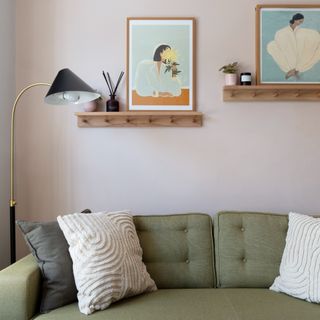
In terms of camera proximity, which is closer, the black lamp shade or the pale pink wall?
the black lamp shade

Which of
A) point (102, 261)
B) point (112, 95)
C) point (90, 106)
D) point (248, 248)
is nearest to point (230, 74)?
point (112, 95)

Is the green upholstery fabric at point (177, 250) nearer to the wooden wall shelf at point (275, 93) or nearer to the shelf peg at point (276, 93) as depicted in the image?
the wooden wall shelf at point (275, 93)

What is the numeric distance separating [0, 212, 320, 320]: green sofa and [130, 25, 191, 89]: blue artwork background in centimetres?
99

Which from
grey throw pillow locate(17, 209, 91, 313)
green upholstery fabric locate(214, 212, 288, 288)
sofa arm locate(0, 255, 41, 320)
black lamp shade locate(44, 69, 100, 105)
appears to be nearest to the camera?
sofa arm locate(0, 255, 41, 320)

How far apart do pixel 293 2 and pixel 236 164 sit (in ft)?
3.95

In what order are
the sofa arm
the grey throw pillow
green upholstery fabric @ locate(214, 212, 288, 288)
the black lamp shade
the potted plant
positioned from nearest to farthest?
the sofa arm < the grey throw pillow < the black lamp shade < green upholstery fabric @ locate(214, 212, 288, 288) < the potted plant

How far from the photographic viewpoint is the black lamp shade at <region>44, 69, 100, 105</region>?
1.69 meters

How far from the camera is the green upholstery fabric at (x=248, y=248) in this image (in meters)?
1.80

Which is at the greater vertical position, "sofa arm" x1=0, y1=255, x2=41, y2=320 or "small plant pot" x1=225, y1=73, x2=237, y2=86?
"small plant pot" x1=225, y1=73, x2=237, y2=86

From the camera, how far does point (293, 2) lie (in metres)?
2.20

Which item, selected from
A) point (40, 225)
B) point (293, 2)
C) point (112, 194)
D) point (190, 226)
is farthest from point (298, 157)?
point (40, 225)

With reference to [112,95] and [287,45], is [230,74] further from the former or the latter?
[112,95]

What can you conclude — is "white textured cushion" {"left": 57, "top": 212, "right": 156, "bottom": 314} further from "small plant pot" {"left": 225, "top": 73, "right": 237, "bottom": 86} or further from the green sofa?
"small plant pot" {"left": 225, "top": 73, "right": 237, "bottom": 86}

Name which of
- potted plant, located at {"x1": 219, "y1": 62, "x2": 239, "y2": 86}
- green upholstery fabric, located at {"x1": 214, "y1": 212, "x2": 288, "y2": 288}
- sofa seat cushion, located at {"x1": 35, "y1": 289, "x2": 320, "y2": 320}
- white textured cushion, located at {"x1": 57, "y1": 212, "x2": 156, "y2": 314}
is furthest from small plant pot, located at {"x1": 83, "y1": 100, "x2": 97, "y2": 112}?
sofa seat cushion, located at {"x1": 35, "y1": 289, "x2": 320, "y2": 320}
